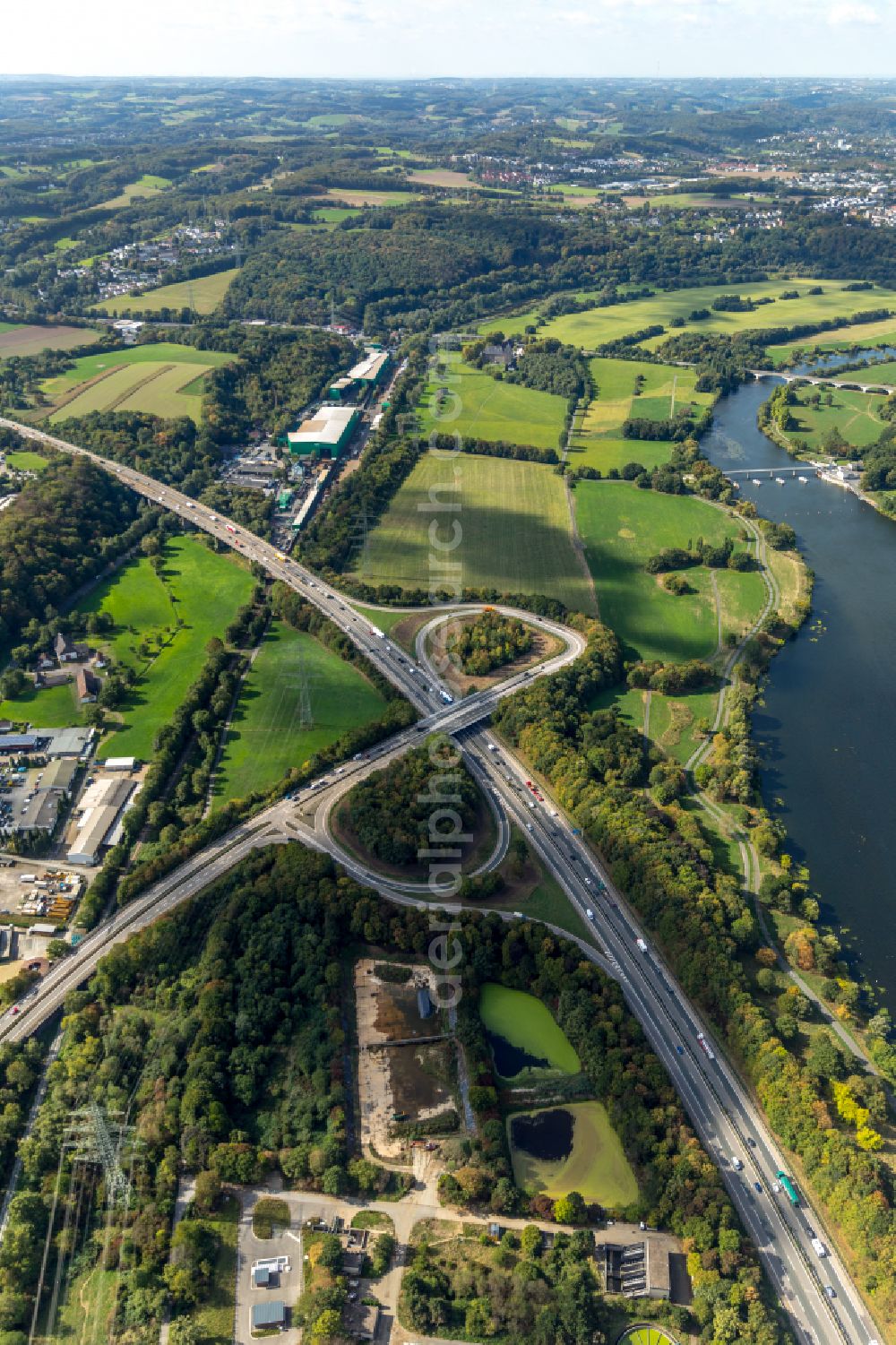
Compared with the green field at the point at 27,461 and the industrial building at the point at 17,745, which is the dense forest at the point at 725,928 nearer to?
the industrial building at the point at 17,745

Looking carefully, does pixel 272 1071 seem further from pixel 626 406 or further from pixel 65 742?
pixel 626 406

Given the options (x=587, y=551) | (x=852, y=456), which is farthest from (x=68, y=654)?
(x=852, y=456)

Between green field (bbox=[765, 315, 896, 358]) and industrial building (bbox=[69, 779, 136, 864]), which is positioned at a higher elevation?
green field (bbox=[765, 315, 896, 358])

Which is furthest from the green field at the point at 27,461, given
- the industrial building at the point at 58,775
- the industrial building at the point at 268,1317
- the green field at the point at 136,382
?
the industrial building at the point at 268,1317

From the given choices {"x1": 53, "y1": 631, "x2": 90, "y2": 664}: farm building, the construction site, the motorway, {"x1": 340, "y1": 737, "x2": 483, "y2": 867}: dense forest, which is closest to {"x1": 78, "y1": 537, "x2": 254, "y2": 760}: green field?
{"x1": 53, "y1": 631, "x2": 90, "y2": 664}: farm building

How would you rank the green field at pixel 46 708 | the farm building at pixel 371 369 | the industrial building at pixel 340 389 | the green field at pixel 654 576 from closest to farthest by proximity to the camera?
1. the green field at pixel 46 708
2. the green field at pixel 654 576
3. the industrial building at pixel 340 389
4. the farm building at pixel 371 369

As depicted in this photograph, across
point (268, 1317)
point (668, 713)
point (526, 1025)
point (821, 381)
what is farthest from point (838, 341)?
point (268, 1317)

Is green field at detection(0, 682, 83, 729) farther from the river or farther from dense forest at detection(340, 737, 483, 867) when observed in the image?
the river
